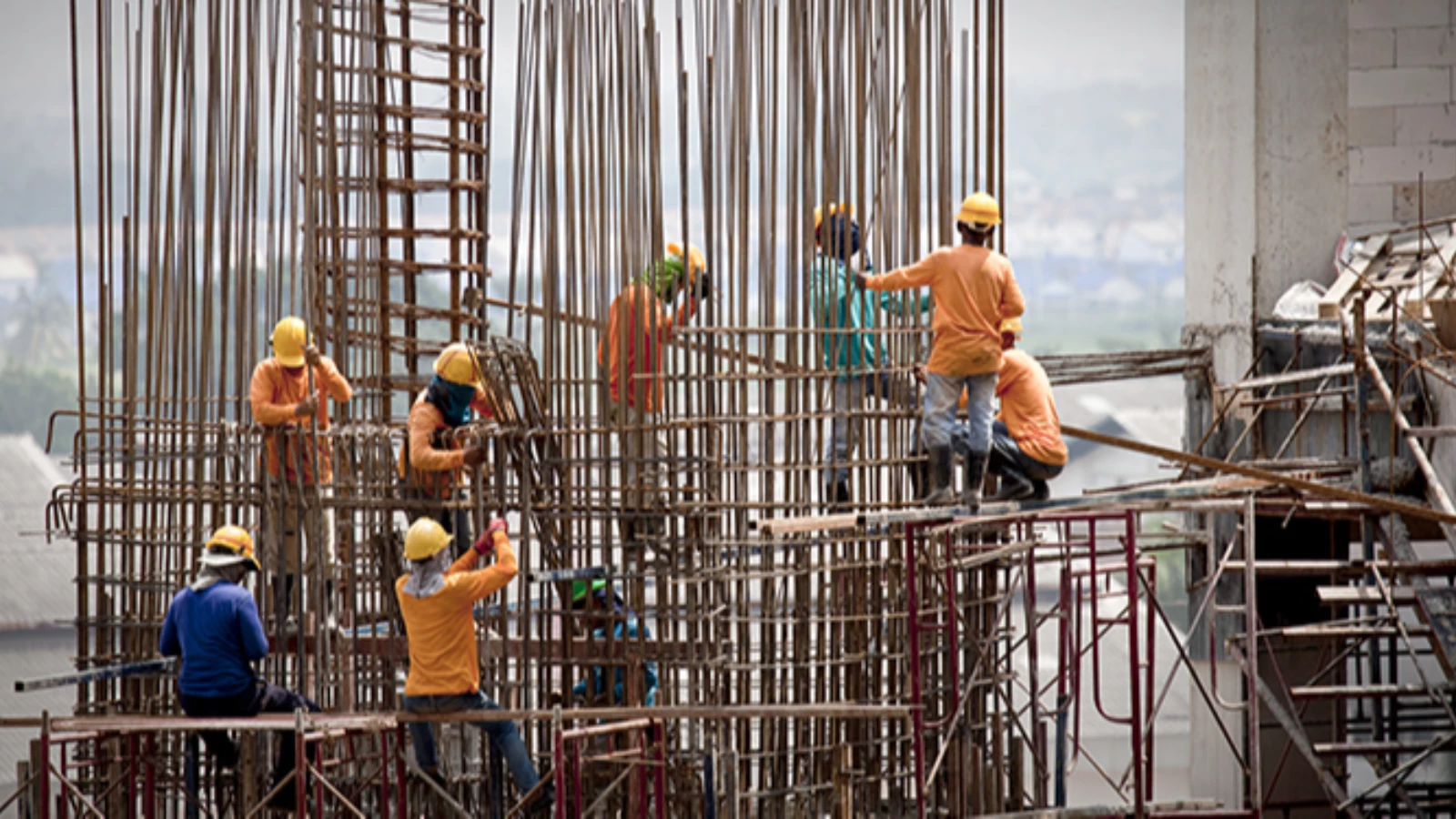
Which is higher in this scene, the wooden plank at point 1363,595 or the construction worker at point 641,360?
the construction worker at point 641,360

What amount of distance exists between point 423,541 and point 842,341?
289cm

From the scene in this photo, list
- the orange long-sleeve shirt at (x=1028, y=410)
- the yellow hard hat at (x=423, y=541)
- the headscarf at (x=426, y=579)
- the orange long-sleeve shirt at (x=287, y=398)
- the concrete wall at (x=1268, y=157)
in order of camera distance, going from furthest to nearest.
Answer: the concrete wall at (x=1268, y=157) → the orange long-sleeve shirt at (x=287, y=398) → the orange long-sleeve shirt at (x=1028, y=410) → the headscarf at (x=426, y=579) → the yellow hard hat at (x=423, y=541)

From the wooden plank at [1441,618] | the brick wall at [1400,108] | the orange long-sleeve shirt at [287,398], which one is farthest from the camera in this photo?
the brick wall at [1400,108]

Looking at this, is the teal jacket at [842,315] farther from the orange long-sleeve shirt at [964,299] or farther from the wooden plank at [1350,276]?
the wooden plank at [1350,276]

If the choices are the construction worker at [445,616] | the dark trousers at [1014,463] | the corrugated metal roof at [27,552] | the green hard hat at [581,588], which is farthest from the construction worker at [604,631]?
the corrugated metal roof at [27,552]

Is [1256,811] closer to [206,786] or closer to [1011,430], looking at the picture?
[1011,430]

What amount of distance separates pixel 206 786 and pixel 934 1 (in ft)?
21.6

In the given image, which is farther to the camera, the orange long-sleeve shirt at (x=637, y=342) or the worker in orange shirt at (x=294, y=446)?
the worker in orange shirt at (x=294, y=446)

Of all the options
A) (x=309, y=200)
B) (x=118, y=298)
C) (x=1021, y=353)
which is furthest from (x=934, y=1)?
(x=118, y=298)

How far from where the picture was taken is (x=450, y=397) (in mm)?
11070

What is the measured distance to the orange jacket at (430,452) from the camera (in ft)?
35.8

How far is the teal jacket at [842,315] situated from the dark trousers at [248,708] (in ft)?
12.2

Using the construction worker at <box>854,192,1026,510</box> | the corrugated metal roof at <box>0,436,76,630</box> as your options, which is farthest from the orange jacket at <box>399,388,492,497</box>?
the corrugated metal roof at <box>0,436,76,630</box>

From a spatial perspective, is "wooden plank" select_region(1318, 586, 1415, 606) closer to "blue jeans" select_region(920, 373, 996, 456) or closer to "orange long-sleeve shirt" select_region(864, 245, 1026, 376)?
"blue jeans" select_region(920, 373, 996, 456)
